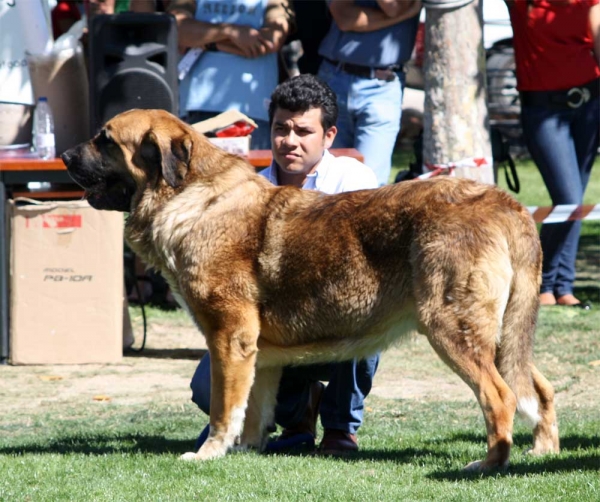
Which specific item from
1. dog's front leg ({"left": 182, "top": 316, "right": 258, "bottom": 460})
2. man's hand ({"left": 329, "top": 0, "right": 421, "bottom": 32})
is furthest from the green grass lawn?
man's hand ({"left": 329, "top": 0, "right": 421, "bottom": 32})

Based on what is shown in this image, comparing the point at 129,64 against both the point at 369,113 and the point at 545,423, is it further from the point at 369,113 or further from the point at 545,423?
the point at 545,423

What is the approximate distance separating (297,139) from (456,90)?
337cm

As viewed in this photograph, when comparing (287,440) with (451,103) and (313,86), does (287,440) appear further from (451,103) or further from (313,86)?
(451,103)

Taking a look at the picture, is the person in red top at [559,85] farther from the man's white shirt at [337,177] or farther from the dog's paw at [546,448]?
the dog's paw at [546,448]

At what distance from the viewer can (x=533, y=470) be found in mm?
4641

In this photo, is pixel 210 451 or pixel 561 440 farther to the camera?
pixel 561 440

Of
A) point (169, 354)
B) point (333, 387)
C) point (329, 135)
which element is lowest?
point (169, 354)

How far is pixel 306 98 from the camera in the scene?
18.2ft

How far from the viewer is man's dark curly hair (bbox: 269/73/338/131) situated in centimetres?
555

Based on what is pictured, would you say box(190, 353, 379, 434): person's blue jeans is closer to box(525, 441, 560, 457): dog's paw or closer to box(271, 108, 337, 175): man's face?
box(525, 441, 560, 457): dog's paw

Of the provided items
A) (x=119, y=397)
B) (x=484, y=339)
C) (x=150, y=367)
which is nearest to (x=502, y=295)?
(x=484, y=339)

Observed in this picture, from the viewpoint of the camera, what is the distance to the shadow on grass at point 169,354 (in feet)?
26.6

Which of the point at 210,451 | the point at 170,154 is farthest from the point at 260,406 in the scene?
the point at 170,154

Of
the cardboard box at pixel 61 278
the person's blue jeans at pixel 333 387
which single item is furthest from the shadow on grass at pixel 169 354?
the person's blue jeans at pixel 333 387
